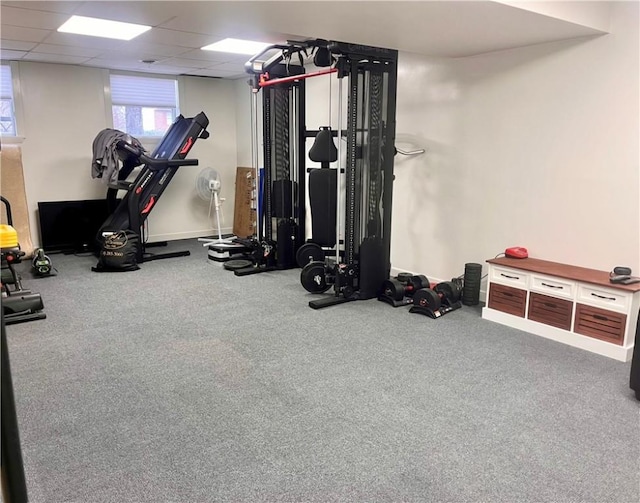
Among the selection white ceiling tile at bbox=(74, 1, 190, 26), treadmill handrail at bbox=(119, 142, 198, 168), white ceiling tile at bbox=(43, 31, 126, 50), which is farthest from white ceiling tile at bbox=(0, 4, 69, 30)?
treadmill handrail at bbox=(119, 142, 198, 168)

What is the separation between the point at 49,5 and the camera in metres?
3.81

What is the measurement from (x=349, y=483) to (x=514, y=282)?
8.82 feet

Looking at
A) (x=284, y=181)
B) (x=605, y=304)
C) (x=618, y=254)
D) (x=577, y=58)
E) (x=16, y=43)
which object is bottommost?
(x=605, y=304)

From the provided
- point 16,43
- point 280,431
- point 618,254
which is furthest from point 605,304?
point 16,43

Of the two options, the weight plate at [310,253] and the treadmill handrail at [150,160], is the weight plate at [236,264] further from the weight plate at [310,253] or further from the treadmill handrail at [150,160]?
the treadmill handrail at [150,160]

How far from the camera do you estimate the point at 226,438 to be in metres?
2.62

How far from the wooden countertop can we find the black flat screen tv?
18.2 ft

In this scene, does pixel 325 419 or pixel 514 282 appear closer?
pixel 325 419

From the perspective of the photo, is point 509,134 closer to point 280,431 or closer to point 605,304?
point 605,304

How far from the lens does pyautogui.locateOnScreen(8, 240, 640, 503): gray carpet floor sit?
227 cm

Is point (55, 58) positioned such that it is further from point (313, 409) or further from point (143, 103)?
point (313, 409)

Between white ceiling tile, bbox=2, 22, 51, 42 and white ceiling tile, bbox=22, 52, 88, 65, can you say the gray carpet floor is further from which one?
white ceiling tile, bbox=22, 52, 88, 65

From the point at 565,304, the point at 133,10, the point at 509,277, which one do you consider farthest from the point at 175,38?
the point at 565,304

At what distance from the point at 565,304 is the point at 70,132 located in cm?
671
